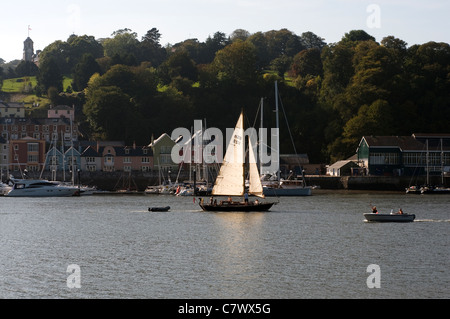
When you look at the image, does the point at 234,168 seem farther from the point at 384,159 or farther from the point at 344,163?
the point at 384,159

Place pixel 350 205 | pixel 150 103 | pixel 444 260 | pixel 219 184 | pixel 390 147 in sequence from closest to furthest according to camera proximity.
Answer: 1. pixel 444 260
2. pixel 219 184
3. pixel 350 205
4. pixel 390 147
5. pixel 150 103

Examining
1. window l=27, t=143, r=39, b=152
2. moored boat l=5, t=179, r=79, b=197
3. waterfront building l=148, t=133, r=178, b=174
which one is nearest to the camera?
moored boat l=5, t=179, r=79, b=197

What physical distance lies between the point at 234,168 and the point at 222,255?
26236mm

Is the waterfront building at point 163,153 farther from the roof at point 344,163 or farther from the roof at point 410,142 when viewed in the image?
the roof at point 410,142

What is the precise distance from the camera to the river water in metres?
37.7

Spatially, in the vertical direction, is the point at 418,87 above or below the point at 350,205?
above

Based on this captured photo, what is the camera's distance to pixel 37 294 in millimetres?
36469

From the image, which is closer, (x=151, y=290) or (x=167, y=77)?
(x=151, y=290)

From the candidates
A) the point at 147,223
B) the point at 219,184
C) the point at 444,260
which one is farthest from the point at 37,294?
the point at 219,184

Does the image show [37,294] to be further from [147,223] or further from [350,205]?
[350,205]

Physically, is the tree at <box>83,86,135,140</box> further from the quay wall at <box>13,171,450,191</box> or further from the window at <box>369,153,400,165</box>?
the window at <box>369,153,400,165</box>

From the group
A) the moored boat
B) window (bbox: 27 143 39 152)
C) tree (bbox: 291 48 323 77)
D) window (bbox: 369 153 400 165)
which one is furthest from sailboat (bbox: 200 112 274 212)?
tree (bbox: 291 48 323 77)

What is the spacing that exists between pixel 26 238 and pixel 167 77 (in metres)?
132

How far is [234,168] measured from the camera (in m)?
74.4
